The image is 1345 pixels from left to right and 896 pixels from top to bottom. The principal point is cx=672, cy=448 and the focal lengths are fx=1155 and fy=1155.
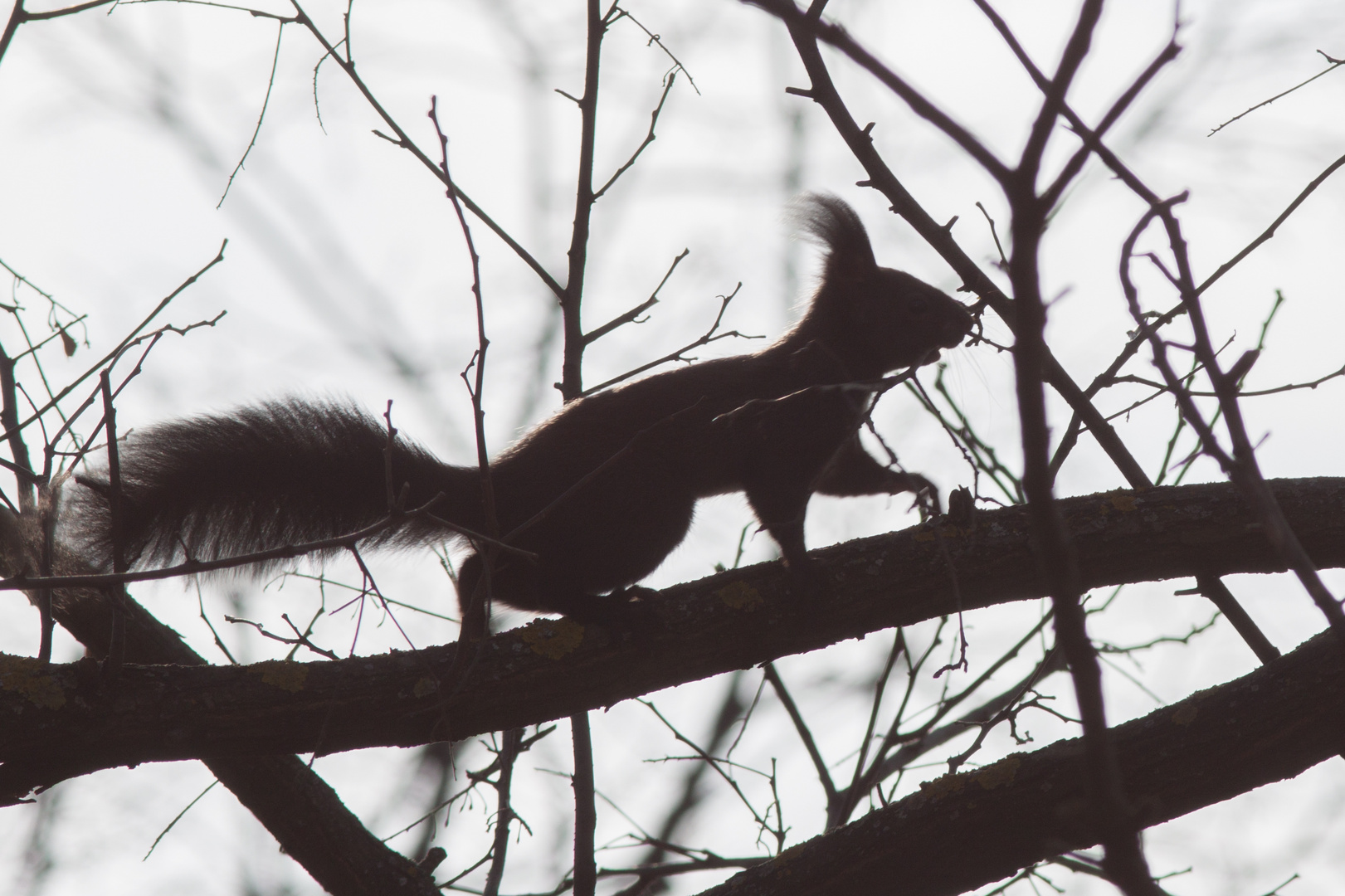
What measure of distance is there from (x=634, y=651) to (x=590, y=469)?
789 millimetres

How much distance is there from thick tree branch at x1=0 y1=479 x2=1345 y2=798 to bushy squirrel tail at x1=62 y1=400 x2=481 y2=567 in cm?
36

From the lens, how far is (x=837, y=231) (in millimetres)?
4371

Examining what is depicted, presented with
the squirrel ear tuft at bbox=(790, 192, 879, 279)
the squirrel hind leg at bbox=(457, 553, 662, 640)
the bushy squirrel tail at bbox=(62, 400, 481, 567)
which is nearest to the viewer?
the bushy squirrel tail at bbox=(62, 400, 481, 567)

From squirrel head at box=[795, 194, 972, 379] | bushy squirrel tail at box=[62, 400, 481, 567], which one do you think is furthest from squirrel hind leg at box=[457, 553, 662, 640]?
squirrel head at box=[795, 194, 972, 379]

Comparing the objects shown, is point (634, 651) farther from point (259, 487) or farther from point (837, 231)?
point (837, 231)

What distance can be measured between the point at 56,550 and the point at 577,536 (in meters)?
1.46

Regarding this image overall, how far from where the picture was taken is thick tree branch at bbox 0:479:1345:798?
2564 millimetres

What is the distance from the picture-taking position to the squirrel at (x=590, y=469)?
3047 millimetres

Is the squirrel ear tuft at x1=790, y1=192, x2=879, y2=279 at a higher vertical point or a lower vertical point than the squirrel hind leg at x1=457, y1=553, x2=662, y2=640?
higher

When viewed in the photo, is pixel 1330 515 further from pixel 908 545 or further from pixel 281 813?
pixel 281 813

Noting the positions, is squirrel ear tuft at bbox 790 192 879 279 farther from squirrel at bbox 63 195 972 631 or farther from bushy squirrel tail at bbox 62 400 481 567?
bushy squirrel tail at bbox 62 400 481 567

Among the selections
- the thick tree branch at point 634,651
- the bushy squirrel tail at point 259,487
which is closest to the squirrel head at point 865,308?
the thick tree branch at point 634,651

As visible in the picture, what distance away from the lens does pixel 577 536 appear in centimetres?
360

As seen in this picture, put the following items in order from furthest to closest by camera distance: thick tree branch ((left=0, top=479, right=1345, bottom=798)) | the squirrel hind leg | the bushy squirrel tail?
the squirrel hind leg → the bushy squirrel tail → thick tree branch ((left=0, top=479, right=1345, bottom=798))
